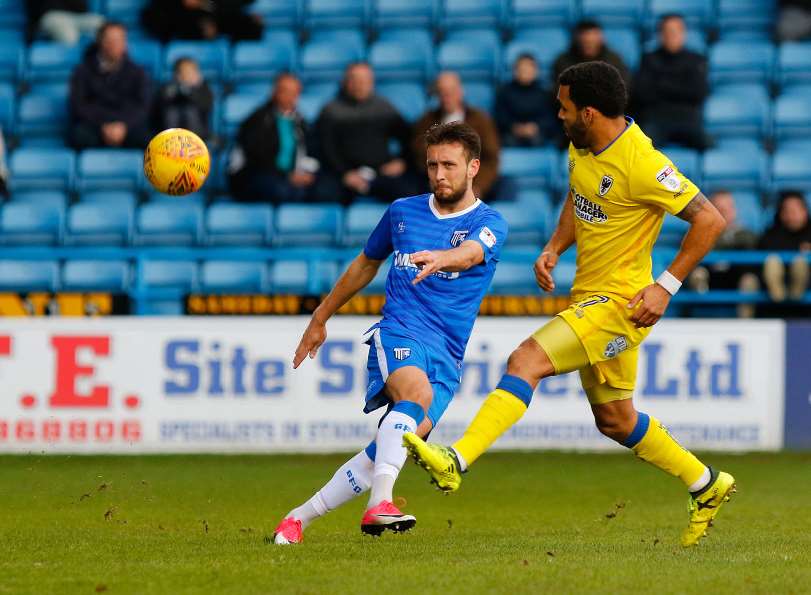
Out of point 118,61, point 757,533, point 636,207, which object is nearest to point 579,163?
point 636,207

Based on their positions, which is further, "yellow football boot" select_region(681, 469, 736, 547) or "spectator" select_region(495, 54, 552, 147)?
"spectator" select_region(495, 54, 552, 147)

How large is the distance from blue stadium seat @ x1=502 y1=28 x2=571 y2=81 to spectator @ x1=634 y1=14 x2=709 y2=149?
138 centimetres

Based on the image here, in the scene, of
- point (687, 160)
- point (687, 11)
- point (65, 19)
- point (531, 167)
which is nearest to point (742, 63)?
point (687, 11)

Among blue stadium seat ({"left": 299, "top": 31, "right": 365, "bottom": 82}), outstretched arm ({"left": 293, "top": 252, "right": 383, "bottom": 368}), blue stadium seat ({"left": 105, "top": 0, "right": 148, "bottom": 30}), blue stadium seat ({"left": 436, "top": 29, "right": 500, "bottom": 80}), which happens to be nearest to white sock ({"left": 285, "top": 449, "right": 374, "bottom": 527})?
outstretched arm ({"left": 293, "top": 252, "right": 383, "bottom": 368})

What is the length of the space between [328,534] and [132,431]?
518cm

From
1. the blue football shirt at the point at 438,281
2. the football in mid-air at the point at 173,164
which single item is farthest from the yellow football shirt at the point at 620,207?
the football in mid-air at the point at 173,164

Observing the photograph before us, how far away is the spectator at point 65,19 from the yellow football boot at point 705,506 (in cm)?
1222

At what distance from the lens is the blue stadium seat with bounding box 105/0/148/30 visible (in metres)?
18.0

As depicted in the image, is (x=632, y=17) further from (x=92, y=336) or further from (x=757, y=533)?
(x=757, y=533)

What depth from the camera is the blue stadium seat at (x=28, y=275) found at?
14.5 meters

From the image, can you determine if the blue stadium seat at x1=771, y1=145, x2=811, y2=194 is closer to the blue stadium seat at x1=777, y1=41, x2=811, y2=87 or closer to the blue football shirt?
the blue stadium seat at x1=777, y1=41, x2=811, y2=87

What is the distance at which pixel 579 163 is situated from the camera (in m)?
7.20

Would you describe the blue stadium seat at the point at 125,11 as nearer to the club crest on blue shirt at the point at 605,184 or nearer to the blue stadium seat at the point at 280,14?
the blue stadium seat at the point at 280,14

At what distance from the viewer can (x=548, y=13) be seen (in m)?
17.4
